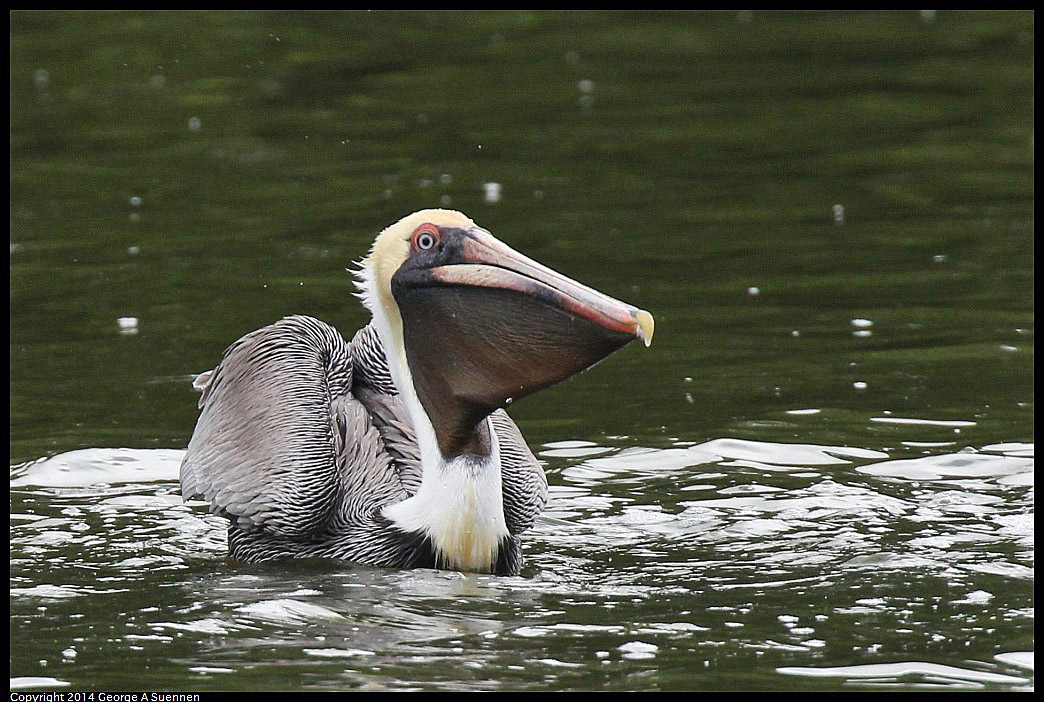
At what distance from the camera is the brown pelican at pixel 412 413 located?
5859mm

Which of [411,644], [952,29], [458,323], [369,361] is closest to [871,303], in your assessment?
[369,361]

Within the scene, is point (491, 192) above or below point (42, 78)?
below

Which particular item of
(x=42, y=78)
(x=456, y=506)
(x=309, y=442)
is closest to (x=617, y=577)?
(x=456, y=506)

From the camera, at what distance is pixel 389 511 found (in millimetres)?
6379

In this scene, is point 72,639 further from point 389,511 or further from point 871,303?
point 871,303

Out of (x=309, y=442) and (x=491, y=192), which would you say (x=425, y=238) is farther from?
(x=491, y=192)

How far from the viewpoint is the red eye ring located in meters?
6.25

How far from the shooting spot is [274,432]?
663 centimetres

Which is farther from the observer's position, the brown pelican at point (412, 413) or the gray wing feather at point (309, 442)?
the gray wing feather at point (309, 442)

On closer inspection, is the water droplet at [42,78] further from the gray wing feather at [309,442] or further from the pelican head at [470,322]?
the pelican head at [470,322]

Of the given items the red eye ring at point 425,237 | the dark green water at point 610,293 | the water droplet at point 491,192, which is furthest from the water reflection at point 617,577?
the water droplet at point 491,192

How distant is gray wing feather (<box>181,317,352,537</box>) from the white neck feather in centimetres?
34

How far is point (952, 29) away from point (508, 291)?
10979 mm

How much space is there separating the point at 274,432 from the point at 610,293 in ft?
10.8
